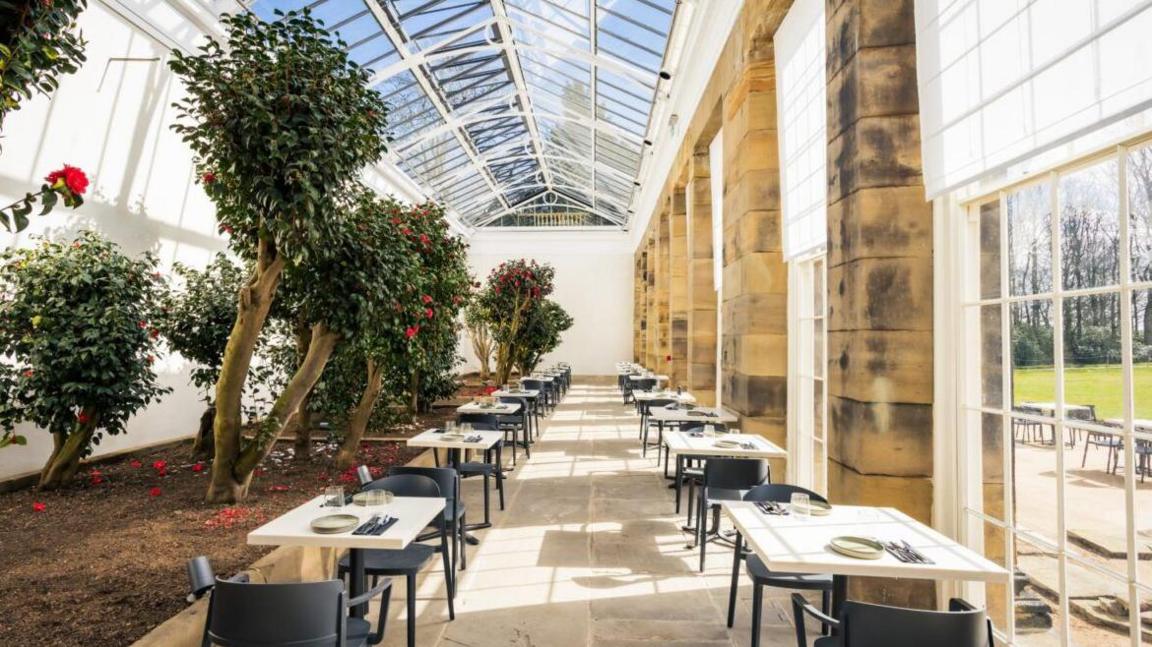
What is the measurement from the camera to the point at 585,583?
3643 mm

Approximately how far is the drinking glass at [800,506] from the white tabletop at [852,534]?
0.07 feet

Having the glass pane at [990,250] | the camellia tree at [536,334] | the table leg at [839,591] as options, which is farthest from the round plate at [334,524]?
the camellia tree at [536,334]

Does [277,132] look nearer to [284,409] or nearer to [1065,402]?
[284,409]

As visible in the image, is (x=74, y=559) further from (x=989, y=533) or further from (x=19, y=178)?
(x=989, y=533)

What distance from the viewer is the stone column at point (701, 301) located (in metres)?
9.51

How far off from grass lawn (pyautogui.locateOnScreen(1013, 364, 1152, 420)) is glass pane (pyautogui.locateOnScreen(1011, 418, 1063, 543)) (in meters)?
0.15

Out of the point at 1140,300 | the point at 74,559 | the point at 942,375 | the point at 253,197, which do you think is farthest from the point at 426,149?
the point at 1140,300

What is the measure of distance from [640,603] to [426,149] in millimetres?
12354

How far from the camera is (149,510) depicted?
4191mm

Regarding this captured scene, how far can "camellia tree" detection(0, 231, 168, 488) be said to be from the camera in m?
4.39

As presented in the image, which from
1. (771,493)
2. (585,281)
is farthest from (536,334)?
(771,493)

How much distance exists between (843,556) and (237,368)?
146 inches

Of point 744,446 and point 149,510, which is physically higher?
point 744,446

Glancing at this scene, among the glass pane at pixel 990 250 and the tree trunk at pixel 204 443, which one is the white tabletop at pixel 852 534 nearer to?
the glass pane at pixel 990 250
